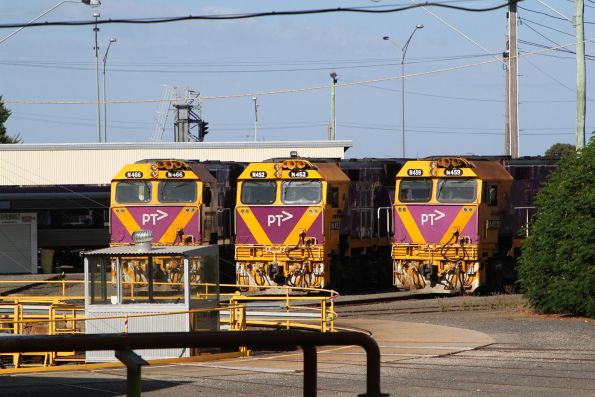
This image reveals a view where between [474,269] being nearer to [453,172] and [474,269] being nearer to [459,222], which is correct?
[459,222]

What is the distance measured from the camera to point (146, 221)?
3012 cm

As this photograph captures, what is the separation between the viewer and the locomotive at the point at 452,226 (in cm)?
2769

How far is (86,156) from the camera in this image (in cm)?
5200

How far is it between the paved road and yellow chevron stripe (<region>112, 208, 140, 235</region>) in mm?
10932

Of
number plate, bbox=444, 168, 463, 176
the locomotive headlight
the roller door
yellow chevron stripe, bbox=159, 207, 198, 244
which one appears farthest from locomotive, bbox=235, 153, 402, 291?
the roller door

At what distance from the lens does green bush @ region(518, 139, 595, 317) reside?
21297mm

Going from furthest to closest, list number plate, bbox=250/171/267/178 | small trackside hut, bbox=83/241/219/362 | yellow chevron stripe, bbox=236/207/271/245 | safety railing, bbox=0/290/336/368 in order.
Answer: number plate, bbox=250/171/267/178, yellow chevron stripe, bbox=236/207/271/245, safety railing, bbox=0/290/336/368, small trackside hut, bbox=83/241/219/362

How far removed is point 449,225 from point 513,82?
8.27 metres

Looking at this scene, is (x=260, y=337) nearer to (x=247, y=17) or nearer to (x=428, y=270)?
(x=247, y=17)

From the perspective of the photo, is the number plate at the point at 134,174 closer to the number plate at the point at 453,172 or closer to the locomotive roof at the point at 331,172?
the locomotive roof at the point at 331,172

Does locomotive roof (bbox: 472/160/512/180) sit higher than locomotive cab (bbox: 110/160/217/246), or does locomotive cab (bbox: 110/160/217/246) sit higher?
locomotive roof (bbox: 472/160/512/180)

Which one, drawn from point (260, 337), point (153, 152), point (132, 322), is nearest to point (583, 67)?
point (132, 322)

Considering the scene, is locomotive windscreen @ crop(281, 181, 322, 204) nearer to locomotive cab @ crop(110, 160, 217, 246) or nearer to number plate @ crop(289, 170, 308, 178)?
number plate @ crop(289, 170, 308, 178)

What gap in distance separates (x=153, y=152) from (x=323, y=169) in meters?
24.3
